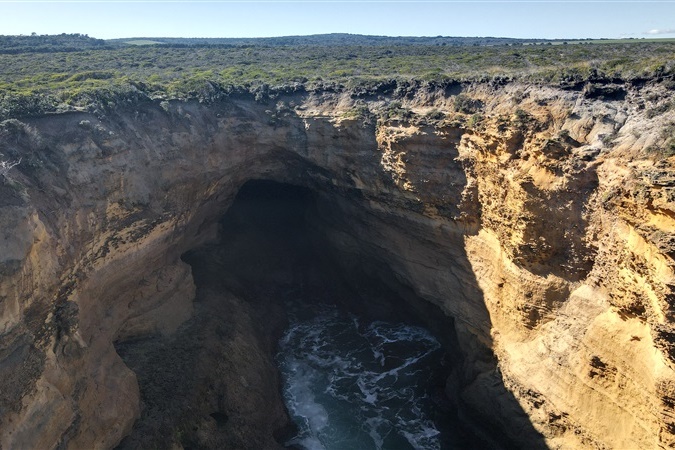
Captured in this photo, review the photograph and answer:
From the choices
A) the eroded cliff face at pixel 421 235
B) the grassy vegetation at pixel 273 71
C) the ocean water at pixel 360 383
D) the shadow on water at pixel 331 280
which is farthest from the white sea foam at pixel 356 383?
the grassy vegetation at pixel 273 71

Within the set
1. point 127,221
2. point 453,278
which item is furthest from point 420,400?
point 127,221

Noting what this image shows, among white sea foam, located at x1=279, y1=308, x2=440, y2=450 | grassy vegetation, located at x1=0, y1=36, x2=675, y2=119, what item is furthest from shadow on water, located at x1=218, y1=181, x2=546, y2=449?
grassy vegetation, located at x1=0, y1=36, x2=675, y2=119

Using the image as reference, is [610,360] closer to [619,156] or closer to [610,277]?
[610,277]

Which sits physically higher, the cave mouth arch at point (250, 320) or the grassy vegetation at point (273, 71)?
the grassy vegetation at point (273, 71)

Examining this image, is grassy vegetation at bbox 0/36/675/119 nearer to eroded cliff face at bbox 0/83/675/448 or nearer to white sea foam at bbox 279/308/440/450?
eroded cliff face at bbox 0/83/675/448

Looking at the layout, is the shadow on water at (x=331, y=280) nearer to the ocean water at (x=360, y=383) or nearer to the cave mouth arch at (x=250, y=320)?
the cave mouth arch at (x=250, y=320)

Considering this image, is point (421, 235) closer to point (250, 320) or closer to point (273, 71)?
point (250, 320)
